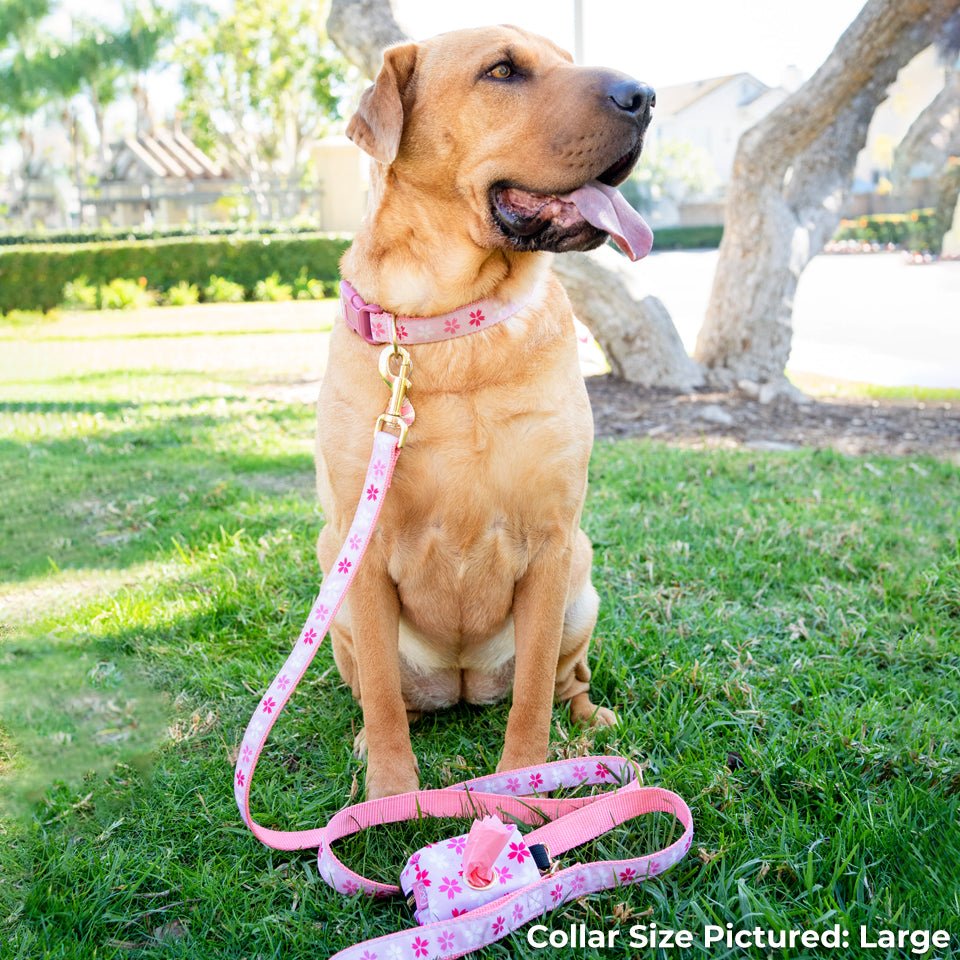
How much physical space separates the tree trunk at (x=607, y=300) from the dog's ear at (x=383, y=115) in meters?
5.62

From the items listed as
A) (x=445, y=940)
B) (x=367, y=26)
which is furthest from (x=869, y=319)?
(x=445, y=940)

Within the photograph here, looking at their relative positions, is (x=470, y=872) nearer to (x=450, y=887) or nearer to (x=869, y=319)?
(x=450, y=887)

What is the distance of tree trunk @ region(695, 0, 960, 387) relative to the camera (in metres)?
7.37

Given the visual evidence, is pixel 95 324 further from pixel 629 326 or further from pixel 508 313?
pixel 508 313

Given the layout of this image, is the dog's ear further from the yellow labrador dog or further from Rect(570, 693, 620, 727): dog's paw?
Rect(570, 693, 620, 727): dog's paw

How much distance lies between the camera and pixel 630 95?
2.20m

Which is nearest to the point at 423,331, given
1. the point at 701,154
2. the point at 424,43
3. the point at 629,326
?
the point at 424,43

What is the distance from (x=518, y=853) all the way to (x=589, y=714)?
0.92 metres

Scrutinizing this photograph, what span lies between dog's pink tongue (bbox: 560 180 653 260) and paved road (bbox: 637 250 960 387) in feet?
20.2

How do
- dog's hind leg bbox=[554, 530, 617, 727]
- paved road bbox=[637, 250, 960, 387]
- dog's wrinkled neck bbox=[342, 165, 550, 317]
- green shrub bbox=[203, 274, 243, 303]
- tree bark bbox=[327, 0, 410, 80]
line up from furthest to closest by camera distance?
green shrub bbox=[203, 274, 243, 303] → paved road bbox=[637, 250, 960, 387] → tree bark bbox=[327, 0, 410, 80] → dog's hind leg bbox=[554, 530, 617, 727] → dog's wrinkled neck bbox=[342, 165, 550, 317]

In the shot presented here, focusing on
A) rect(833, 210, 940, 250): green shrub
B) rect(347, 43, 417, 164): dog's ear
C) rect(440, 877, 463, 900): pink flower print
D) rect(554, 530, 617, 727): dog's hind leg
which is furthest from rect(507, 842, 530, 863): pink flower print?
rect(833, 210, 940, 250): green shrub

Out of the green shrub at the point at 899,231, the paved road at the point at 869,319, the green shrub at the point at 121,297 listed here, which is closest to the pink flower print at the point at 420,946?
the paved road at the point at 869,319

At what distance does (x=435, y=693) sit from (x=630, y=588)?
121 cm

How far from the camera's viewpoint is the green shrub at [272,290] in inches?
797
